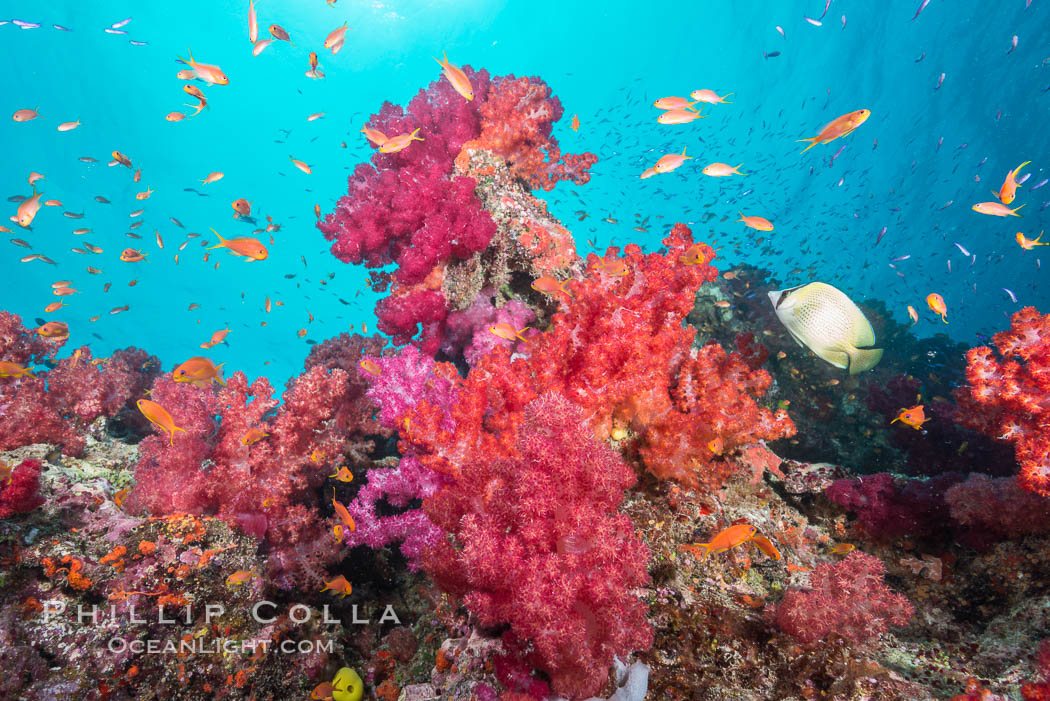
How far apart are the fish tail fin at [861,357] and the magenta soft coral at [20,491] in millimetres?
7353

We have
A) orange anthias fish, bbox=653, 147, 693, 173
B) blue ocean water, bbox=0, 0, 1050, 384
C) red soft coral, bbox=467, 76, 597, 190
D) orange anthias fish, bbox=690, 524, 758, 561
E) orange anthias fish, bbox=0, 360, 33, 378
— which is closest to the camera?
orange anthias fish, bbox=690, 524, 758, 561

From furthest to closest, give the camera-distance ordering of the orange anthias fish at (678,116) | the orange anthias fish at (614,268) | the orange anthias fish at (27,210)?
the orange anthias fish at (27,210)
the orange anthias fish at (678,116)
the orange anthias fish at (614,268)

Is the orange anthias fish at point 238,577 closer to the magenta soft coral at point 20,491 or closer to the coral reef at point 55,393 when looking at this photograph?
the magenta soft coral at point 20,491

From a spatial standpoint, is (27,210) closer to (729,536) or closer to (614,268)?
(614,268)

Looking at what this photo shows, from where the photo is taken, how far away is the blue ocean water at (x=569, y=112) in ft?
96.1

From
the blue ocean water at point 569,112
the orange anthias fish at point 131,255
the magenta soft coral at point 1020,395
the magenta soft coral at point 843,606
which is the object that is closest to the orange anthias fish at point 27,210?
the orange anthias fish at point 131,255

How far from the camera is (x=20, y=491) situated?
8.77ft

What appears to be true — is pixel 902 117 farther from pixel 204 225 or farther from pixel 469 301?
pixel 204 225

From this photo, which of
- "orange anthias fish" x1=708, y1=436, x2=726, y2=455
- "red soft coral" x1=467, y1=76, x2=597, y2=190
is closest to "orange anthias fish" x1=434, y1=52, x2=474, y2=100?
"red soft coral" x1=467, y1=76, x2=597, y2=190

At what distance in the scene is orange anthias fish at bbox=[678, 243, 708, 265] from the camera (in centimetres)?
376

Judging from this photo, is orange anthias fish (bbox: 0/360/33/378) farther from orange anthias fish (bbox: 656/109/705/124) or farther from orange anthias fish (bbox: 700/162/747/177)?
→ orange anthias fish (bbox: 700/162/747/177)

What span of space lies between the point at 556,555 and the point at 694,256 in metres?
2.97

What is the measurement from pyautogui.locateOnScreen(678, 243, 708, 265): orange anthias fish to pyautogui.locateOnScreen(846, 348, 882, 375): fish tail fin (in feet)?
7.43

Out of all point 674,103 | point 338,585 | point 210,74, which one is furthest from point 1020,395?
point 210,74
